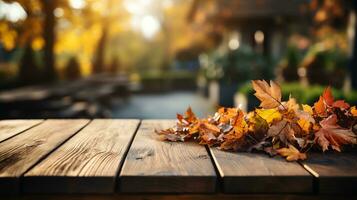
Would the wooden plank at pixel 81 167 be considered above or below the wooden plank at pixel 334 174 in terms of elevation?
above

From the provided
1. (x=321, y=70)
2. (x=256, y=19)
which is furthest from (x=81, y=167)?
(x=256, y=19)

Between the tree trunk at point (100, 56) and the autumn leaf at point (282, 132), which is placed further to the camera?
the tree trunk at point (100, 56)

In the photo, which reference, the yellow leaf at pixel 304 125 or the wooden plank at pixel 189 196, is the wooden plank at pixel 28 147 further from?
the yellow leaf at pixel 304 125

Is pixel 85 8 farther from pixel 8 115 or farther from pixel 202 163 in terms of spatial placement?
pixel 202 163

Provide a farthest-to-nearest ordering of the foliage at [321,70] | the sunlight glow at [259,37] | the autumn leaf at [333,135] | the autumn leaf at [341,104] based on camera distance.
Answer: the sunlight glow at [259,37]
the foliage at [321,70]
the autumn leaf at [341,104]
the autumn leaf at [333,135]

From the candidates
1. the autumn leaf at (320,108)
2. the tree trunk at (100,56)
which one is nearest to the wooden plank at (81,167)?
the autumn leaf at (320,108)

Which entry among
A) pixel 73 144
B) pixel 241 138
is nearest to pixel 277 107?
pixel 241 138

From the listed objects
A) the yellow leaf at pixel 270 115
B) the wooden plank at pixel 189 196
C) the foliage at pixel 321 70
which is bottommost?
the foliage at pixel 321 70
